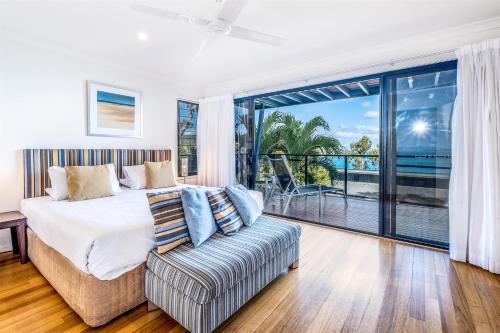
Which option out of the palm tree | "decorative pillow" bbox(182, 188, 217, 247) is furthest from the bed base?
the palm tree

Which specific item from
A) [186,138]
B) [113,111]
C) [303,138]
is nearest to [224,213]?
[113,111]

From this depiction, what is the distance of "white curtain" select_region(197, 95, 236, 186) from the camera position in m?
4.44

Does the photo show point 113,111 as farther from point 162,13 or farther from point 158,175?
point 162,13

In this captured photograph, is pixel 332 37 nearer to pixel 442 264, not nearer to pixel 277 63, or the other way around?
pixel 277 63

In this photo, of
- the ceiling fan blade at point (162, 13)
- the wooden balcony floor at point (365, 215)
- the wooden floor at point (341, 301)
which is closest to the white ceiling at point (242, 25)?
the ceiling fan blade at point (162, 13)

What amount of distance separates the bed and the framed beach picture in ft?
4.44

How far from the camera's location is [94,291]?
5.17 feet

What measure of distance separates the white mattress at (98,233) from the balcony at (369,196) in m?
2.70

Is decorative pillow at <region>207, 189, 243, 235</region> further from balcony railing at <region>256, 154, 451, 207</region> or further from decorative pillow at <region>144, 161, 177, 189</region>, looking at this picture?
balcony railing at <region>256, 154, 451, 207</region>

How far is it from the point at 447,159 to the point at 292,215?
2234mm

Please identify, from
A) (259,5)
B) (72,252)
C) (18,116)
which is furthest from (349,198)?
(18,116)

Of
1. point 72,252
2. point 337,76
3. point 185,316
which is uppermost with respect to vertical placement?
point 337,76

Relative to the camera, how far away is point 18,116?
2.81m

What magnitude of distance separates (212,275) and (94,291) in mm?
778
